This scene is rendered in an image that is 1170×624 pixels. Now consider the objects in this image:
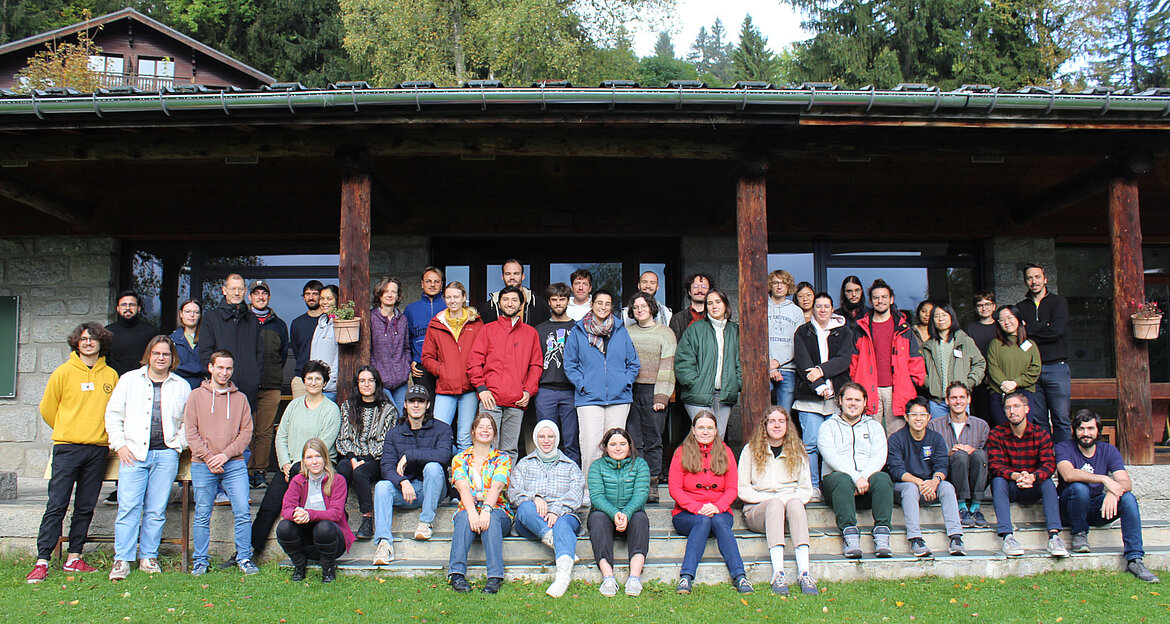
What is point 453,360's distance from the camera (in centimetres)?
522

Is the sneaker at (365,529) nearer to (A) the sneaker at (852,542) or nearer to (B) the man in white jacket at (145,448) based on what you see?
(B) the man in white jacket at (145,448)

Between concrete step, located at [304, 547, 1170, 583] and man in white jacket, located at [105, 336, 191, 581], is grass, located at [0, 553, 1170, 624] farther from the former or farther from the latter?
man in white jacket, located at [105, 336, 191, 581]

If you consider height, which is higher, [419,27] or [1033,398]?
[419,27]

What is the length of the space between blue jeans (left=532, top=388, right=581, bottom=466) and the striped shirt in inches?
103

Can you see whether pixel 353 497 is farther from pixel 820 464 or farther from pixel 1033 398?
pixel 1033 398

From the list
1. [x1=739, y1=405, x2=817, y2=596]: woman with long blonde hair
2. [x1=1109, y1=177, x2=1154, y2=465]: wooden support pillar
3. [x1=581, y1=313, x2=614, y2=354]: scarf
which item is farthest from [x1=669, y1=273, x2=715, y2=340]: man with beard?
[x1=1109, y1=177, x2=1154, y2=465]: wooden support pillar

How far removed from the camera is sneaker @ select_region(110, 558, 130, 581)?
4387 millimetres

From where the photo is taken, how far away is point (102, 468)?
15.4 ft

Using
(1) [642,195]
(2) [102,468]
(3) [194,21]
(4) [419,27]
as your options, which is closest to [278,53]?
(3) [194,21]

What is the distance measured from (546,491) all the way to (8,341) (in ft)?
18.3

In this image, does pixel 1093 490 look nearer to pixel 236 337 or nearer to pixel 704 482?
pixel 704 482

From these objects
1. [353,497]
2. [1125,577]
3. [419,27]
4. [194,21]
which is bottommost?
[1125,577]

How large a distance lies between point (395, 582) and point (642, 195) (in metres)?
4.14

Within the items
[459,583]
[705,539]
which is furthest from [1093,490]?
[459,583]
